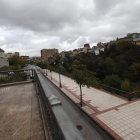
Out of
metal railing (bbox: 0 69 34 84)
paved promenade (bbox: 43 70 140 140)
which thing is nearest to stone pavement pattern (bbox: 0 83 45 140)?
metal railing (bbox: 0 69 34 84)

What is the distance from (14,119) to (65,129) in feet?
7.88

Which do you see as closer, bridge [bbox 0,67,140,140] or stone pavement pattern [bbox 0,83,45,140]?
bridge [bbox 0,67,140,140]

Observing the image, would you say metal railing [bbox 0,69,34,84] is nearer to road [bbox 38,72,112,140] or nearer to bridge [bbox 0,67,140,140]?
bridge [bbox 0,67,140,140]

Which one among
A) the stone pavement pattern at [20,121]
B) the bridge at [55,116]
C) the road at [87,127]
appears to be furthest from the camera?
the road at [87,127]

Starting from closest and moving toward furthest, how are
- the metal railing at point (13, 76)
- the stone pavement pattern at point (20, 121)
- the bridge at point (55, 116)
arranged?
the bridge at point (55, 116)
the stone pavement pattern at point (20, 121)
the metal railing at point (13, 76)

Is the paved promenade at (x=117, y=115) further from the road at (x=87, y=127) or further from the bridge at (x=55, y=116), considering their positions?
the road at (x=87, y=127)

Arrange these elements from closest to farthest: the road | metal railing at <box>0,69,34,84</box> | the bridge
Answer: the bridge
the road
metal railing at <box>0,69,34,84</box>

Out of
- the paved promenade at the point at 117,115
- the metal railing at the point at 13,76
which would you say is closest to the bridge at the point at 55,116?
the paved promenade at the point at 117,115

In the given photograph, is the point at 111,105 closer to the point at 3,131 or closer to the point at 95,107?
the point at 95,107

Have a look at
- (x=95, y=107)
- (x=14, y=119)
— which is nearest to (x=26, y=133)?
(x=14, y=119)

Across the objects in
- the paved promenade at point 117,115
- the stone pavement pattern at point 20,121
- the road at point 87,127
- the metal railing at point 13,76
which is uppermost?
the metal railing at point 13,76

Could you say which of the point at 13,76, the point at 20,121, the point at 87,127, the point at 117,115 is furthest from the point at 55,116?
the point at 117,115

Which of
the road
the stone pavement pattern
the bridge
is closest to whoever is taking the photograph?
the bridge

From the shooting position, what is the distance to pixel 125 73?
3036 cm
